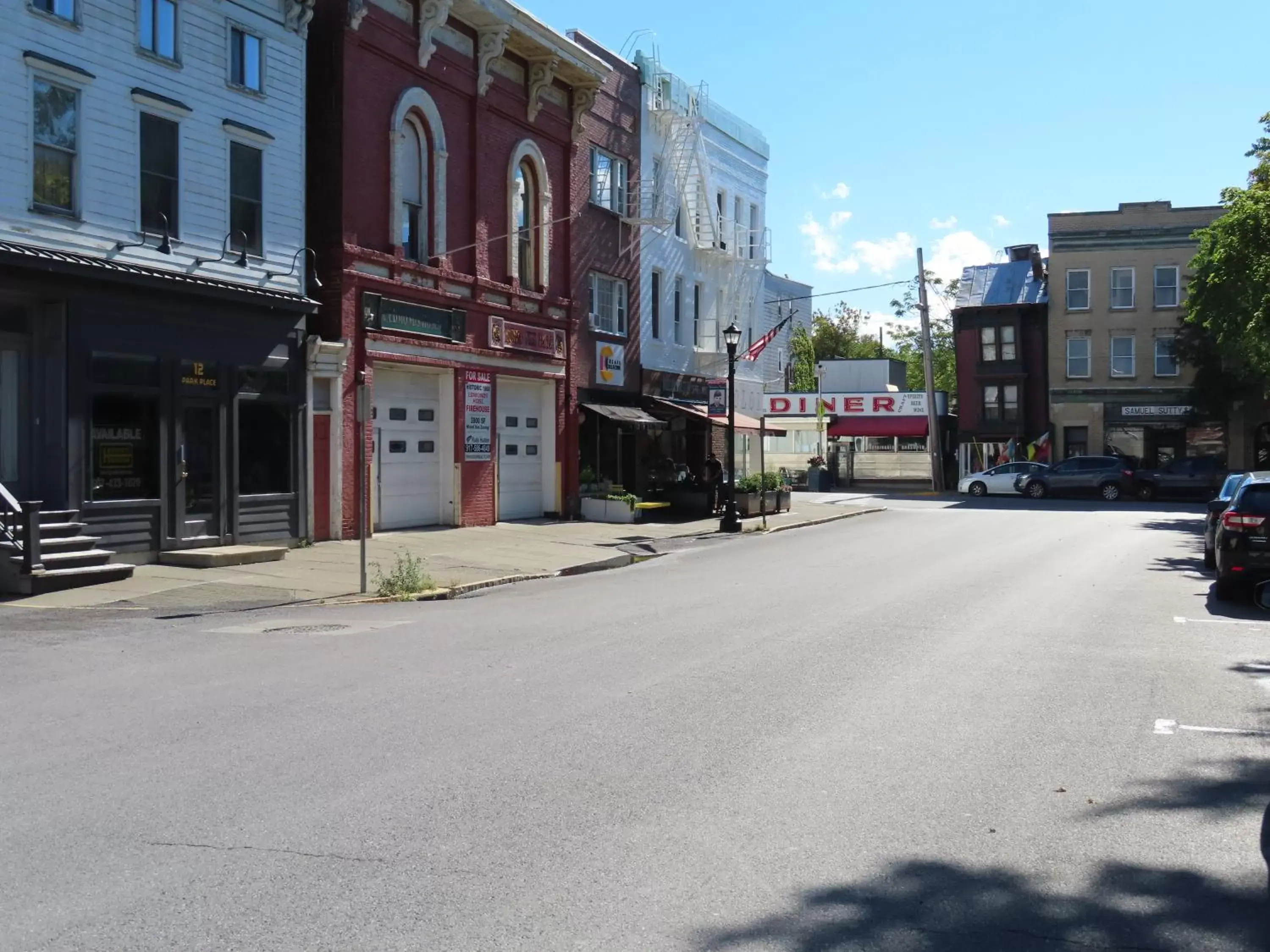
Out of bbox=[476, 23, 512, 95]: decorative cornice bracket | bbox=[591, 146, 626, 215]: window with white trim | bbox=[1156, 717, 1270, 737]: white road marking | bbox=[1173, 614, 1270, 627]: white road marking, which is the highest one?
bbox=[476, 23, 512, 95]: decorative cornice bracket

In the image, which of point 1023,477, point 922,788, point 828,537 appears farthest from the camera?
point 1023,477

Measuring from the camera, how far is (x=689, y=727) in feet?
25.0

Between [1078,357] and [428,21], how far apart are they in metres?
37.8

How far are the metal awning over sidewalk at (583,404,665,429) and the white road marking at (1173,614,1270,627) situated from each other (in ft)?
57.7

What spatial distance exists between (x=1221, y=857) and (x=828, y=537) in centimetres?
2125

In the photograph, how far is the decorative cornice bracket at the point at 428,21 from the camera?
23.1 metres

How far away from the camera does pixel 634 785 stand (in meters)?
6.30

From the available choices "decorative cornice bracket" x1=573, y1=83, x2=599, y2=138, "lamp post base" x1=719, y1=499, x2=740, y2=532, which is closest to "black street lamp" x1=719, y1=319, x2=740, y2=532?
"lamp post base" x1=719, y1=499, x2=740, y2=532

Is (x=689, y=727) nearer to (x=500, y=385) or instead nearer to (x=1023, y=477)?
(x=500, y=385)

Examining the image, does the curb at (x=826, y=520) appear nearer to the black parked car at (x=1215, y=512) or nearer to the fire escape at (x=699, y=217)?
the fire escape at (x=699, y=217)

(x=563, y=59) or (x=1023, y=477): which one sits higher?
(x=563, y=59)

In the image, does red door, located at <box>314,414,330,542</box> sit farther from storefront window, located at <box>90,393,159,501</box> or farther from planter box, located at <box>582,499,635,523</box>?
planter box, located at <box>582,499,635,523</box>

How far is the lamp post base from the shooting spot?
27.6 m

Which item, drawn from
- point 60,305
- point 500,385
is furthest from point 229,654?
point 500,385
